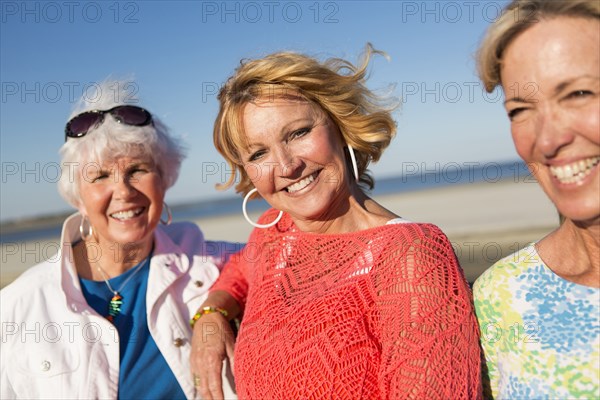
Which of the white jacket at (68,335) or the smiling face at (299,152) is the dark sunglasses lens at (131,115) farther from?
the smiling face at (299,152)

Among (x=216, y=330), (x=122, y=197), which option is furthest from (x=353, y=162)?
(x=122, y=197)

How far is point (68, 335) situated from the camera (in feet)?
10.5

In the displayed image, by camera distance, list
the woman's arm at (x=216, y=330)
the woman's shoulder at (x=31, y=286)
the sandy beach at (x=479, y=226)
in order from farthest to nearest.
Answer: the sandy beach at (x=479, y=226) < the woman's shoulder at (x=31, y=286) < the woman's arm at (x=216, y=330)

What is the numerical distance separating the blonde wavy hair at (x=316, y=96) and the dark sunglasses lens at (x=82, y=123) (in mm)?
940

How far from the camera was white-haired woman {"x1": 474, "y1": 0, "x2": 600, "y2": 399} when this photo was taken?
171cm

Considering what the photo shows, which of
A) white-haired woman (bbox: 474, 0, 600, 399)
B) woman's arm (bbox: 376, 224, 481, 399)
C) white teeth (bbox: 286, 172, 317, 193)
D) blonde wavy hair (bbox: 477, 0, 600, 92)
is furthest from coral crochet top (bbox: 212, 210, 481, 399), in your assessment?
blonde wavy hair (bbox: 477, 0, 600, 92)

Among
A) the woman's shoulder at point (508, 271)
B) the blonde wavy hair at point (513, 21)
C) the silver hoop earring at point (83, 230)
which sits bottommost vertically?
the silver hoop earring at point (83, 230)

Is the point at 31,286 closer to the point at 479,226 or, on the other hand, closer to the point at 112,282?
the point at 112,282

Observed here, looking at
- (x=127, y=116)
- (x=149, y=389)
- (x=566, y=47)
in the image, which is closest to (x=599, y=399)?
(x=566, y=47)

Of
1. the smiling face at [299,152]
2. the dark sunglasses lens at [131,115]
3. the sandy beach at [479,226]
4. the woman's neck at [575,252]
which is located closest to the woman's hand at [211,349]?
the smiling face at [299,152]

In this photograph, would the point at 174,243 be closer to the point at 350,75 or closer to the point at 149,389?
the point at 149,389

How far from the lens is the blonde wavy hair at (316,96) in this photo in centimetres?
272

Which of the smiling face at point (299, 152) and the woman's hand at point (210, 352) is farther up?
the smiling face at point (299, 152)

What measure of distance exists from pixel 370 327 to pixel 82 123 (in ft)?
7.29
